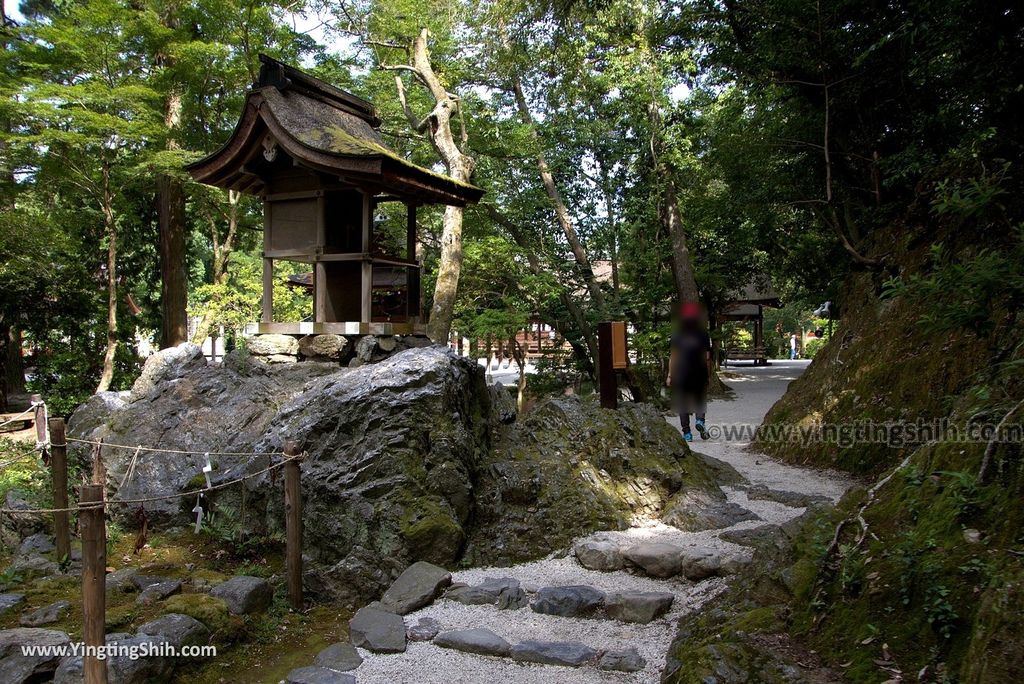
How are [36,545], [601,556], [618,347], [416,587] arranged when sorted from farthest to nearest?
[618,347] < [36,545] < [601,556] < [416,587]

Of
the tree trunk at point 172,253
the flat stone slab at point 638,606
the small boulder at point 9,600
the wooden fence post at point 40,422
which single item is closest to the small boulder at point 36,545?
the wooden fence post at point 40,422

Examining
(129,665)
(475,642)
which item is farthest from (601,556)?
(129,665)

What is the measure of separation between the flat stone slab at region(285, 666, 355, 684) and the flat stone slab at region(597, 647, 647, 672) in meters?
1.41

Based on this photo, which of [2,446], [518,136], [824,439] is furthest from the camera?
[518,136]

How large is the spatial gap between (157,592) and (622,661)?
3287 mm

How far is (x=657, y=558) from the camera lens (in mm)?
4848

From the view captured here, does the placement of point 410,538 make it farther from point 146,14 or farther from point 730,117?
point 146,14

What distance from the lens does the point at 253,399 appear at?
23.1 ft

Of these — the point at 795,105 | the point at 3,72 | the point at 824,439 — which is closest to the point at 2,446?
the point at 3,72

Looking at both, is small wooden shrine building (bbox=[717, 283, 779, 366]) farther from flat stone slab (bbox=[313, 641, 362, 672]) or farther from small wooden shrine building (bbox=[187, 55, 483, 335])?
flat stone slab (bbox=[313, 641, 362, 672])

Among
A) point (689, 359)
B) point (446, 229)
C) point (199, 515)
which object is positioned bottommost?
point (199, 515)

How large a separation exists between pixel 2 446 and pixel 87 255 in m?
9.65

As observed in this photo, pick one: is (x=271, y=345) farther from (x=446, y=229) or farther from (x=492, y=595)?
(x=492, y=595)

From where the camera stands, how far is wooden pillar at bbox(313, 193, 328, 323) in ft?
23.6
